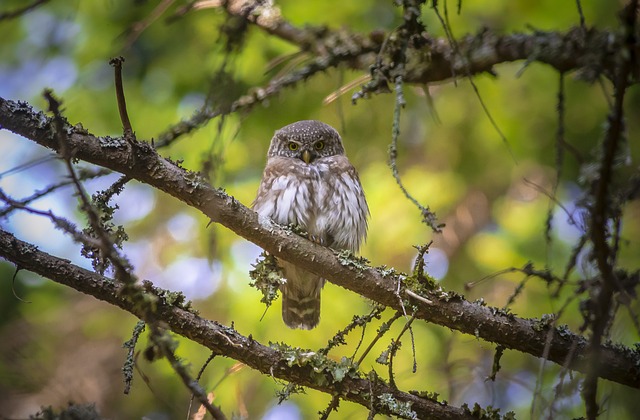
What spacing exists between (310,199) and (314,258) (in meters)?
1.21

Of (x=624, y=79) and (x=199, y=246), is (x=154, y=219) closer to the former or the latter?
(x=199, y=246)

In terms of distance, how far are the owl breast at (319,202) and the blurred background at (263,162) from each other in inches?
16.7

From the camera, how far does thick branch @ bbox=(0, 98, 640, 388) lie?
261cm

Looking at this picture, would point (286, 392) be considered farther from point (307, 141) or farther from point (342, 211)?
point (307, 141)

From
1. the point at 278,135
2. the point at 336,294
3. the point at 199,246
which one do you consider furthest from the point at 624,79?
the point at 199,246

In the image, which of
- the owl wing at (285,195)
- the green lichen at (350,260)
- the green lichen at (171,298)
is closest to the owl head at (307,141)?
the owl wing at (285,195)

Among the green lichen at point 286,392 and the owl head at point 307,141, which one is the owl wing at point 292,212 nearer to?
A: the owl head at point 307,141

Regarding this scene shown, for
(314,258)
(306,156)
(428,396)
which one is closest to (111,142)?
(314,258)

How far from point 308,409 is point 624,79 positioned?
154 inches

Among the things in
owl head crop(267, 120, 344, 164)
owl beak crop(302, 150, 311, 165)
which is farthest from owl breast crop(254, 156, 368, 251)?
owl head crop(267, 120, 344, 164)

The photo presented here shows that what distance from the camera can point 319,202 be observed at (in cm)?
430

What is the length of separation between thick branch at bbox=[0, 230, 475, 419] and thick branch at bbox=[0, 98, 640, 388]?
1.23 feet

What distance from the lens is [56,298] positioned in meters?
5.59

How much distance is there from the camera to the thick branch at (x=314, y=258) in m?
2.61
